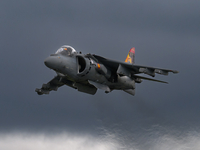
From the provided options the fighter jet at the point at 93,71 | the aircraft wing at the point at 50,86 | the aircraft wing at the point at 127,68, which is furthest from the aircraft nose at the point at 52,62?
the aircraft wing at the point at 50,86

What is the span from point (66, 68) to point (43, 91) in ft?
27.3

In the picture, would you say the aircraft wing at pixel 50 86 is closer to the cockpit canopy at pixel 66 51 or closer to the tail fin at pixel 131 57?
the cockpit canopy at pixel 66 51

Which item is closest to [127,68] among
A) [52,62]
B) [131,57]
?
[52,62]

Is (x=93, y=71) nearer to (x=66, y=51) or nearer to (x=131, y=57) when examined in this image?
(x=66, y=51)

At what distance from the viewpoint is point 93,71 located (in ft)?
85.1

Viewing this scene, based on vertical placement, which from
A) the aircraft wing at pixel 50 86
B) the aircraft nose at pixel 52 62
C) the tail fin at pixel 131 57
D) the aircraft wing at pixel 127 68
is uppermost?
the tail fin at pixel 131 57

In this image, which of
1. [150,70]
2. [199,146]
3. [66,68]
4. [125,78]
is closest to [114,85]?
[125,78]

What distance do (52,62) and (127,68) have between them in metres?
6.92

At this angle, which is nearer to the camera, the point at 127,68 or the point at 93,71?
the point at 93,71

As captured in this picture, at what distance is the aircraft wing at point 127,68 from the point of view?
2622 centimetres

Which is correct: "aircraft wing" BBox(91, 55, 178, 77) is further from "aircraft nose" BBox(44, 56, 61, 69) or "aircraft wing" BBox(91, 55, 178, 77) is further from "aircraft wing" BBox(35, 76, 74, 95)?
"aircraft wing" BBox(35, 76, 74, 95)

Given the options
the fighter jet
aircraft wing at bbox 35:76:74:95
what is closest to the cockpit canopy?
the fighter jet

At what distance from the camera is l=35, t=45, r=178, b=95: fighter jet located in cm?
2489

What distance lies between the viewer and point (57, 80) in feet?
103
